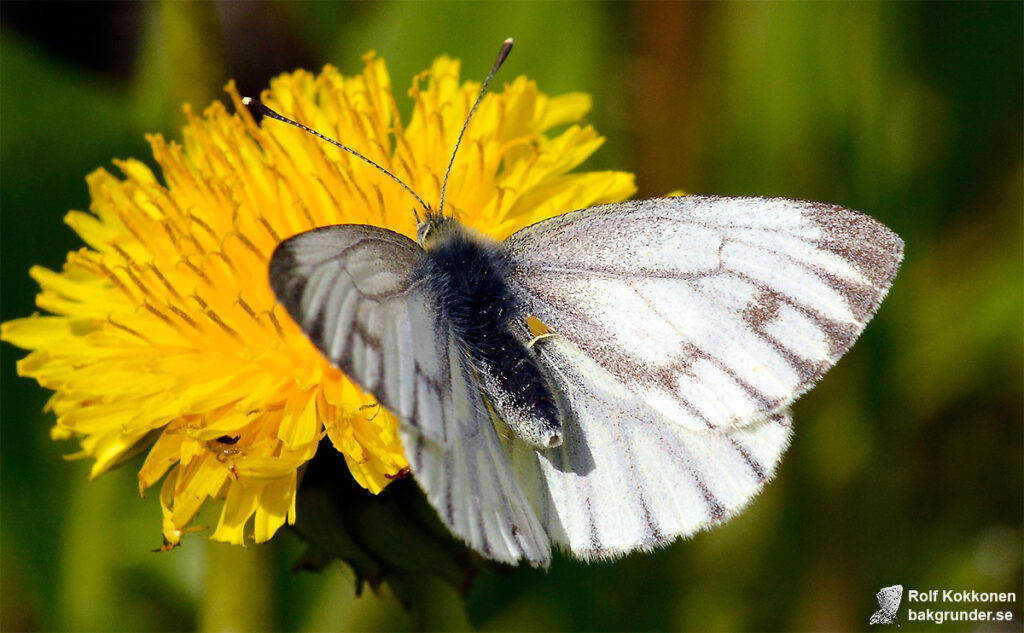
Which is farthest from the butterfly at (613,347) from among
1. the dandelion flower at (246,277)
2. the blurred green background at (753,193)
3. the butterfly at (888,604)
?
the butterfly at (888,604)

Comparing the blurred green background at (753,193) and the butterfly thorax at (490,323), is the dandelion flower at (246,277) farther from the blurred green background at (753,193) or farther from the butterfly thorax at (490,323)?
the blurred green background at (753,193)

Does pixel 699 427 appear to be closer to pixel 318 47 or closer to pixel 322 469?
pixel 322 469

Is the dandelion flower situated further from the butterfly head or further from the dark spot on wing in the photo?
the dark spot on wing

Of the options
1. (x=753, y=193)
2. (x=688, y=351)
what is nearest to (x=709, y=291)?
(x=688, y=351)

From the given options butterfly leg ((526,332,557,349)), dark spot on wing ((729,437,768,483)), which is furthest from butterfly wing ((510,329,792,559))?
butterfly leg ((526,332,557,349))

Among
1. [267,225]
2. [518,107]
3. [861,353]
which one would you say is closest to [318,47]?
[518,107]

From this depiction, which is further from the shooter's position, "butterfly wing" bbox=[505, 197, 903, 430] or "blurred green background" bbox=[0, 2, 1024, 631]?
"blurred green background" bbox=[0, 2, 1024, 631]

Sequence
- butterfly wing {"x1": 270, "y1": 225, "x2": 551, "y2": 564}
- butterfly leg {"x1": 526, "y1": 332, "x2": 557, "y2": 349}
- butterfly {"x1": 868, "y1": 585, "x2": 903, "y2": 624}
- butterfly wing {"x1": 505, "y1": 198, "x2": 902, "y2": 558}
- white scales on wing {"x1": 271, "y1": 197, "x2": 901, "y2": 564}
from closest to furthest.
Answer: butterfly wing {"x1": 270, "y1": 225, "x2": 551, "y2": 564}
white scales on wing {"x1": 271, "y1": 197, "x2": 901, "y2": 564}
butterfly wing {"x1": 505, "y1": 198, "x2": 902, "y2": 558}
butterfly leg {"x1": 526, "y1": 332, "x2": 557, "y2": 349}
butterfly {"x1": 868, "y1": 585, "x2": 903, "y2": 624}

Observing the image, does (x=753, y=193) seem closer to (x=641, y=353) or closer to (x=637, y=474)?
(x=641, y=353)
